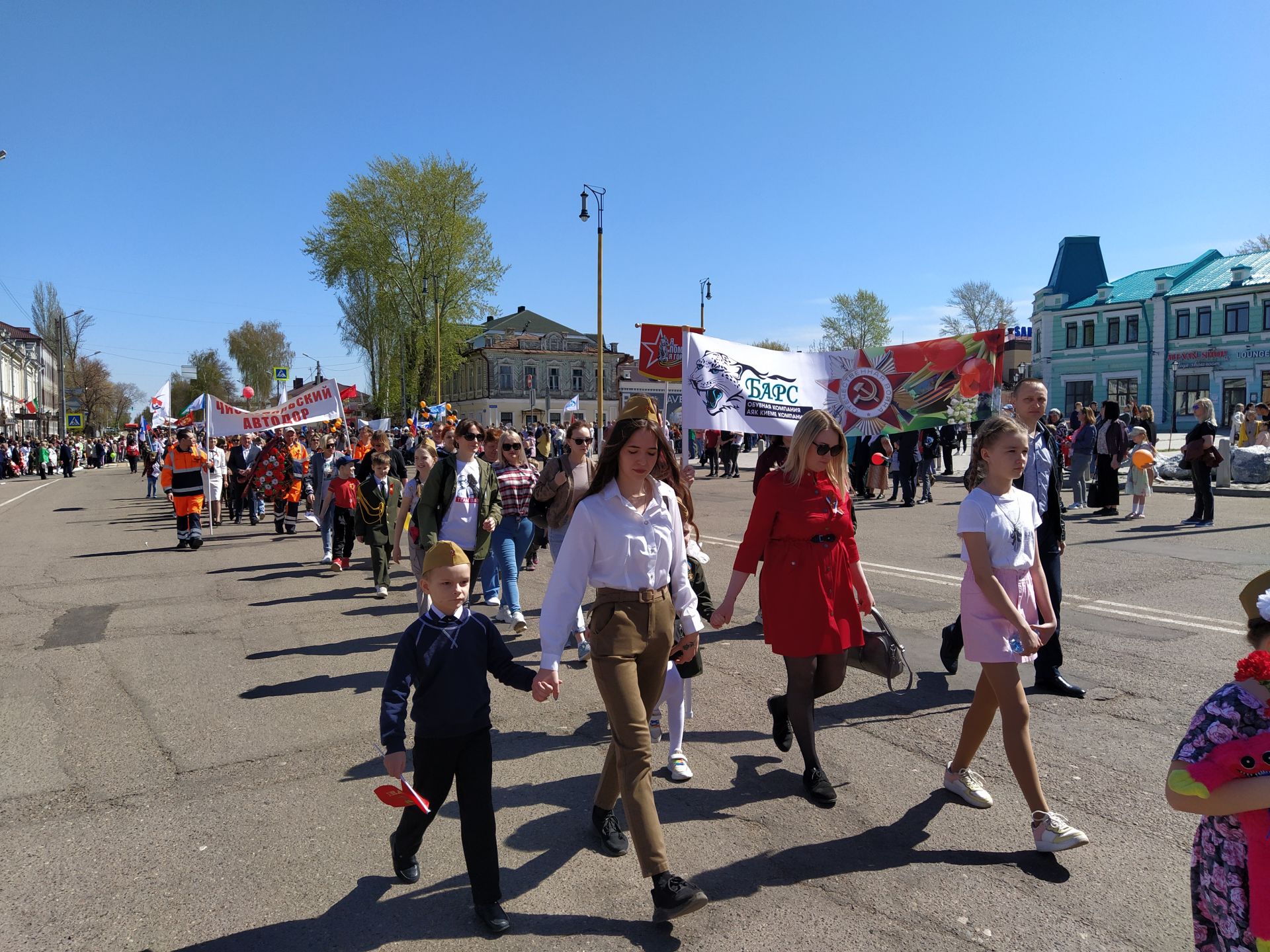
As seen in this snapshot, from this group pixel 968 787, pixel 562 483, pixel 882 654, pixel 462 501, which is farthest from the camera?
pixel 462 501

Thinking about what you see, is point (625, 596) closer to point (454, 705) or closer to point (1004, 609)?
point (454, 705)

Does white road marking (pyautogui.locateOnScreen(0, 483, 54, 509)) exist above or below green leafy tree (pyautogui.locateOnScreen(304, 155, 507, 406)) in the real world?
below

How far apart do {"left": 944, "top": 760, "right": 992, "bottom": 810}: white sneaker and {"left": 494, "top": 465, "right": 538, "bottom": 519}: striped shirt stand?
448 centimetres

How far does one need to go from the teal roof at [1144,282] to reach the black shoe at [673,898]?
61449 mm

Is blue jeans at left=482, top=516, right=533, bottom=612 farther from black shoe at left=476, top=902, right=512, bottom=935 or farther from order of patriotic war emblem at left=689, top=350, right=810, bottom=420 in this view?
black shoe at left=476, top=902, right=512, bottom=935

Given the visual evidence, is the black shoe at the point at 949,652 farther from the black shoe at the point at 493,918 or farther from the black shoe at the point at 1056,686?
the black shoe at the point at 493,918

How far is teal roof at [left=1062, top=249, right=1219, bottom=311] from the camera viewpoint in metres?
54.6

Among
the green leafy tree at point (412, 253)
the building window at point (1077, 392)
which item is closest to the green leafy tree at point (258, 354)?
the green leafy tree at point (412, 253)

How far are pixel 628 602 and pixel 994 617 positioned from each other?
1645 mm

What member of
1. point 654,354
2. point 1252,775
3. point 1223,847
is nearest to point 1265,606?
point 1252,775

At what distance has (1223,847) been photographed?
2.21m

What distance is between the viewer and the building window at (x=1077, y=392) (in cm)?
5778

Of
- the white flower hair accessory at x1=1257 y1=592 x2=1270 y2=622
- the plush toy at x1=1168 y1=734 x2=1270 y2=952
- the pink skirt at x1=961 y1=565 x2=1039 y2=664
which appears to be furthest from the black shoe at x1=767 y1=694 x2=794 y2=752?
the white flower hair accessory at x1=1257 y1=592 x2=1270 y2=622

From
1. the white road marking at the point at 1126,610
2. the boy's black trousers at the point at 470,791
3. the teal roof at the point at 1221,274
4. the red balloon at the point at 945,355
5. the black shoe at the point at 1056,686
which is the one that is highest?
the teal roof at the point at 1221,274
